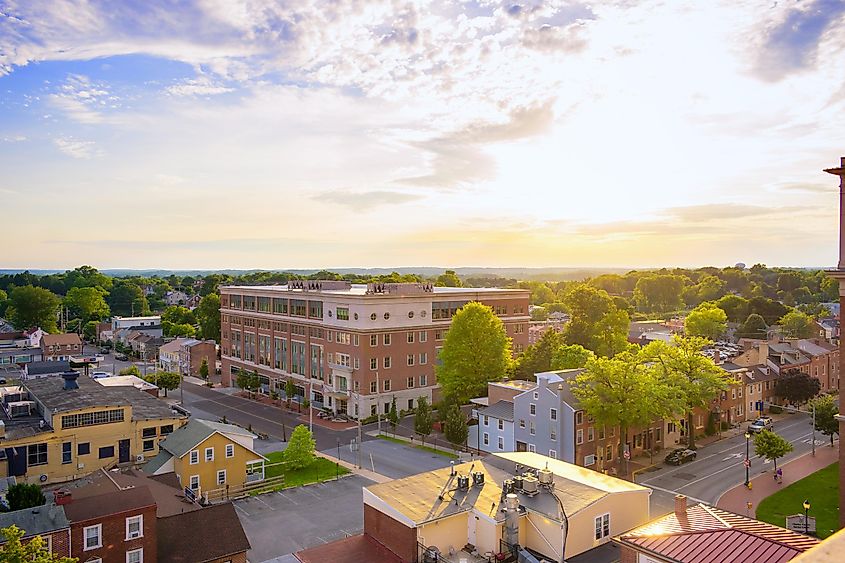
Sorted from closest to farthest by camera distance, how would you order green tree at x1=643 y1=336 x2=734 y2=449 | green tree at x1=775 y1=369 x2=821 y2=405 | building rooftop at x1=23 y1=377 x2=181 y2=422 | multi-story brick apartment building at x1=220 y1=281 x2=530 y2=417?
building rooftop at x1=23 y1=377 x2=181 y2=422 < green tree at x1=643 y1=336 x2=734 y2=449 < green tree at x1=775 y1=369 x2=821 y2=405 < multi-story brick apartment building at x1=220 y1=281 x2=530 y2=417

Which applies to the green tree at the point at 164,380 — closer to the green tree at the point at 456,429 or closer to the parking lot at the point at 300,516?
the parking lot at the point at 300,516

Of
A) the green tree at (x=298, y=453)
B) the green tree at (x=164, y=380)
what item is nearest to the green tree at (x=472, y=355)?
the green tree at (x=298, y=453)

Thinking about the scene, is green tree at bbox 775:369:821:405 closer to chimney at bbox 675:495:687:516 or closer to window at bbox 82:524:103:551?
chimney at bbox 675:495:687:516

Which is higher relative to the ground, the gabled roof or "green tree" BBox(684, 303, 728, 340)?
"green tree" BBox(684, 303, 728, 340)

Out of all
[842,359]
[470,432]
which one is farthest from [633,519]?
[470,432]

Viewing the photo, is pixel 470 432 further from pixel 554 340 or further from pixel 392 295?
pixel 392 295

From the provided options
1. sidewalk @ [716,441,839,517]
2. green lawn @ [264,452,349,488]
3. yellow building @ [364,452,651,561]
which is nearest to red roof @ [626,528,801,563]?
yellow building @ [364,452,651,561]
